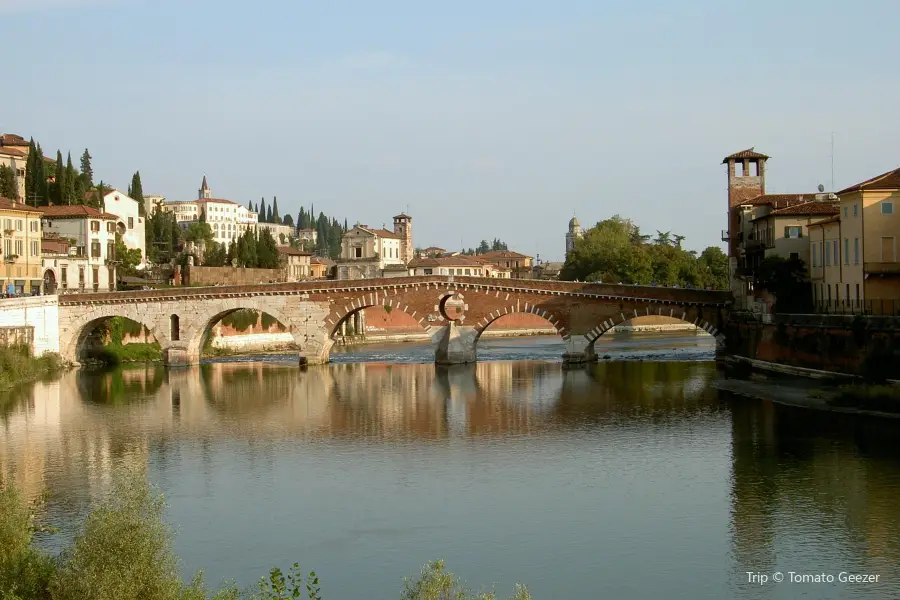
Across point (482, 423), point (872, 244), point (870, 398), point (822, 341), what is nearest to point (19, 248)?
point (482, 423)

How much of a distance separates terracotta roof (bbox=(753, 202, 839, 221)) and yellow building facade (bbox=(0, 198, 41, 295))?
131 feet

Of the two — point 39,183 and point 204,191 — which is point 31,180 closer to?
point 39,183

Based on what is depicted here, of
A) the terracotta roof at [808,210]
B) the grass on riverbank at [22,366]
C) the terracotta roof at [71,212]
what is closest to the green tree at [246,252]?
the terracotta roof at [71,212]

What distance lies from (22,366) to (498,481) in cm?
3180

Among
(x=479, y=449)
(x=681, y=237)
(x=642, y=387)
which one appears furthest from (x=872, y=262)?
(x=681, y=237)

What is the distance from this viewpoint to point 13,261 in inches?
2416

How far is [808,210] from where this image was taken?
50.3 m

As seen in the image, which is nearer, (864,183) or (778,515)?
(778,515)

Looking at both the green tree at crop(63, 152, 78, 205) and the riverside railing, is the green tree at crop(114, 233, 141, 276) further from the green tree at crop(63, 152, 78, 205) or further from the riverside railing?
the riverside railing

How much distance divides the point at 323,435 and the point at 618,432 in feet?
30.3

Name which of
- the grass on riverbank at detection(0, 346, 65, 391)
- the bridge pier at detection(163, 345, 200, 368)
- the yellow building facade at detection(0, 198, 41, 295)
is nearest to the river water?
the grass on riverbank at detection(0, 346, 65, 391)

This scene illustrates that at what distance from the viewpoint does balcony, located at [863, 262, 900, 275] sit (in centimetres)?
4116

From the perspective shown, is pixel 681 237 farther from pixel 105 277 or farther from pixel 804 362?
pixel 804 362

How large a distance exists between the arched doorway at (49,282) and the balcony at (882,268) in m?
46.4
